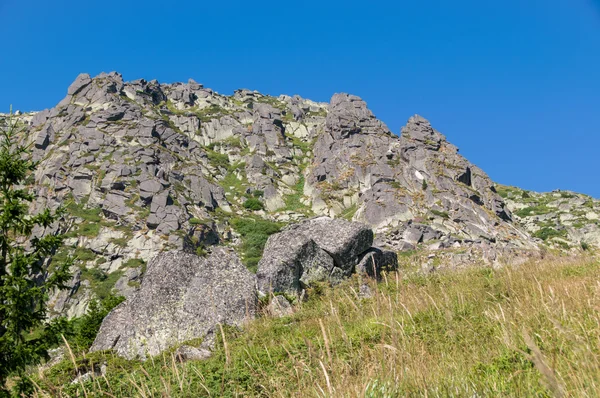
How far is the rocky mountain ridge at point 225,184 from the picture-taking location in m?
96.4

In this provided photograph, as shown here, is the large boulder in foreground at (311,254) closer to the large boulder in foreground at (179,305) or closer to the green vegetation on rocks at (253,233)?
the large boulder in foreground at (179,305)

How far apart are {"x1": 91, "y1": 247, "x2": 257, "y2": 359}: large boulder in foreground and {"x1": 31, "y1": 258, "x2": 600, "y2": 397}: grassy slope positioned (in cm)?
366

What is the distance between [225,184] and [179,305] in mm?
134146

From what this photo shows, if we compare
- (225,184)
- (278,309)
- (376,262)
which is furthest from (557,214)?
(278,309)

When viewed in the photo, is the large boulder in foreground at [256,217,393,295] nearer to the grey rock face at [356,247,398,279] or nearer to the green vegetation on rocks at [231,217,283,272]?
the grey rock face at [356,247,398,279]

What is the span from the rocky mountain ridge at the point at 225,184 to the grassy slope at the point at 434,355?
70.6 m

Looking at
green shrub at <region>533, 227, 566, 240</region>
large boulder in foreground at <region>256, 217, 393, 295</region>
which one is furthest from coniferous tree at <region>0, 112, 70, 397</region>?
green shrub at <region>533, 227, 566, 240</region>

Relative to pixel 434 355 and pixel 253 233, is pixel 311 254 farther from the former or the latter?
pixel 253 233

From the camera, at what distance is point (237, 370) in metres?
7.00

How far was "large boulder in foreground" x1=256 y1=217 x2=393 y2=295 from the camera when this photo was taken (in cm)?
1755

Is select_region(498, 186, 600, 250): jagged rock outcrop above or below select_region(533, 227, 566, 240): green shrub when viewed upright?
above

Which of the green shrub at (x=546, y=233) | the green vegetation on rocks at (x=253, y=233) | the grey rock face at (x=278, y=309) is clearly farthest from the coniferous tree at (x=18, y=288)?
the green shrub at (x=546, y=233)

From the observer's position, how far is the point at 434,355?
5305 millimetres

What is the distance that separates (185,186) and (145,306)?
113 metres
